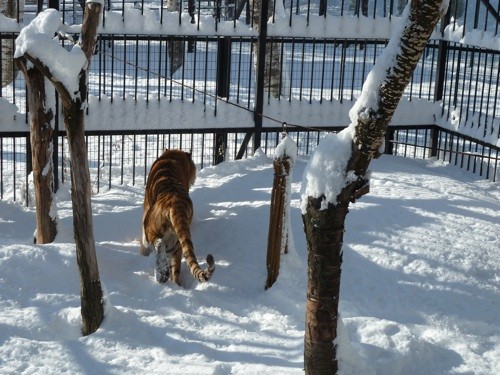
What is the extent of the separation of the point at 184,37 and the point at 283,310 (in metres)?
4.66

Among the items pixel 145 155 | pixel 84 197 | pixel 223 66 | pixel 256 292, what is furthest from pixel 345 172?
pixel 223 66

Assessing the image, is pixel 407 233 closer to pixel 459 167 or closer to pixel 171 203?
pixel 171 203

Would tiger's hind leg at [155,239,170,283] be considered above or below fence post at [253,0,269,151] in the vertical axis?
below

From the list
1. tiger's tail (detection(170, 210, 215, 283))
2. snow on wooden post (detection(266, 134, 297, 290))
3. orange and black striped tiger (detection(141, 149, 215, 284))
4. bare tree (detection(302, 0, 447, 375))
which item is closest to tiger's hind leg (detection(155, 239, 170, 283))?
orange and black striped tiger (detection(141, 149, 215, 284))

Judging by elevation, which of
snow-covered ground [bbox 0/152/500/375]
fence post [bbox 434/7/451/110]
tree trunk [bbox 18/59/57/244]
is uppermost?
fence post [bbox 434/7/451/110]

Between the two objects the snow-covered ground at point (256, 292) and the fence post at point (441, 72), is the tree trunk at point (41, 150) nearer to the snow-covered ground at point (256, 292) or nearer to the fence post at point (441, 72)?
the snow-covered ground at point (256, 292)

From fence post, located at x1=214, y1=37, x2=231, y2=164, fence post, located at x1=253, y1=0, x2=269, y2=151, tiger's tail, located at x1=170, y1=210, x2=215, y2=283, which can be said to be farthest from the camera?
fence post, located at x1=214, y1=37, x2=231, y2=164

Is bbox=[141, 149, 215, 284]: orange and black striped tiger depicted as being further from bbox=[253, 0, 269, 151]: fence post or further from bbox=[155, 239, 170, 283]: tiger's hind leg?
bbox=[253, 0, 269, 151]: fence post

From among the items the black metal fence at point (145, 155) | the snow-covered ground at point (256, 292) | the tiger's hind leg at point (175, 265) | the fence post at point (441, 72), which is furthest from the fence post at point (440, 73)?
the tiger's hind leg at point (175, 265)

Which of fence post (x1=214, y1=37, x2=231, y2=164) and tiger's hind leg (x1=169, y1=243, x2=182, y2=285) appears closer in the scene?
tiger's hind leg (x1=169, y1=243, x2=182, y2=285)

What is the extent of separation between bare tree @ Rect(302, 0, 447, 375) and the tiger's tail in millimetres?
1642

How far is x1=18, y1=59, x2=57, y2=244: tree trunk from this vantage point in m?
8.56

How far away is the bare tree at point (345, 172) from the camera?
202 inches

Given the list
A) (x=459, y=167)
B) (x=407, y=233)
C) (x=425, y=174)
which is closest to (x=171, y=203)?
(x=407, y=233)
